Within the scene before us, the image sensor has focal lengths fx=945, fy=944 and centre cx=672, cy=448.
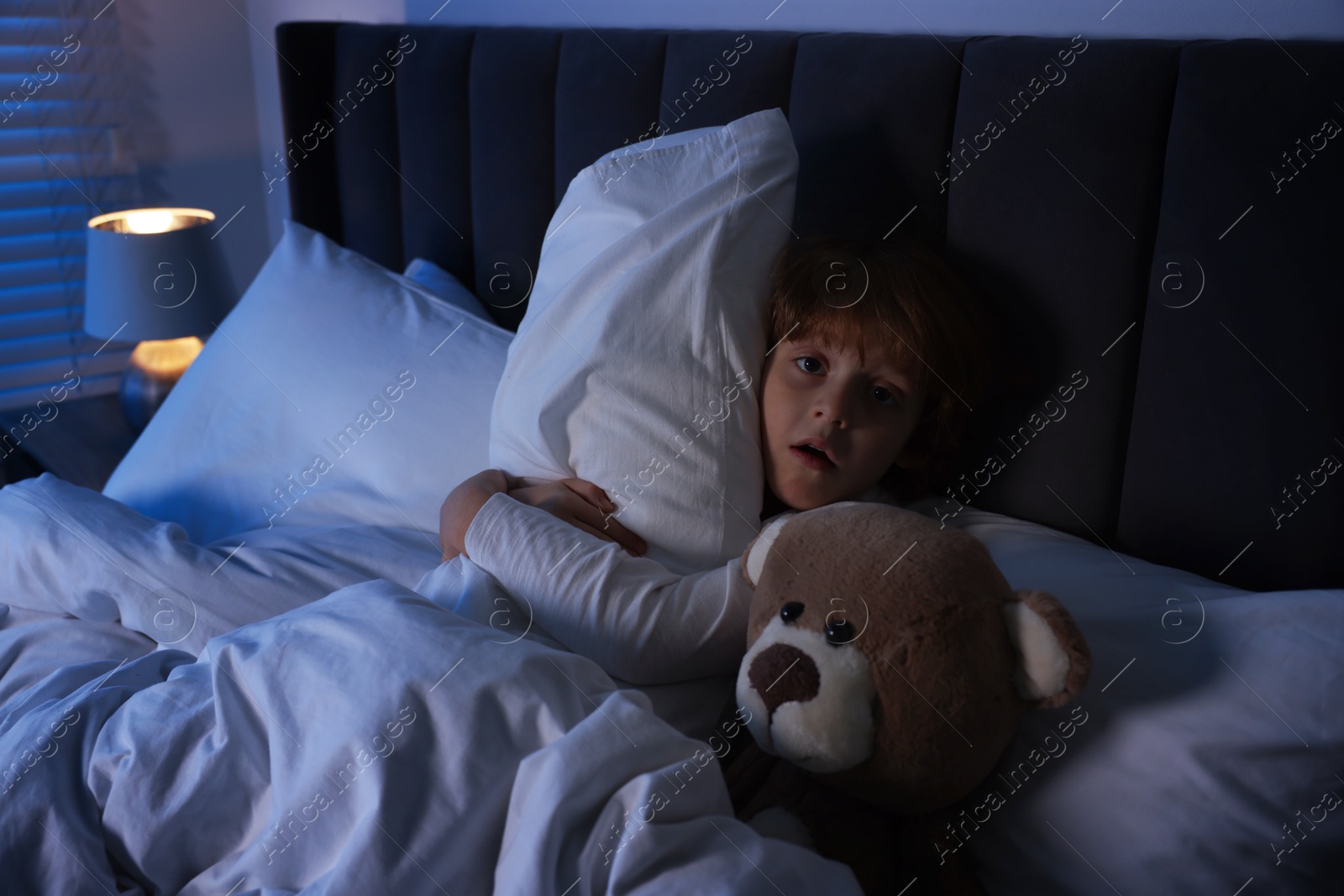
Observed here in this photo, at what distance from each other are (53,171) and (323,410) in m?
1.35

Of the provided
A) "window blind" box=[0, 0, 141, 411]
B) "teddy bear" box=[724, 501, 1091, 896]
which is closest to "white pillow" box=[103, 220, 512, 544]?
"teddy bear" box=[724, 501, 1091, 896]

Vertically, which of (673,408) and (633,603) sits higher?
(673,408)

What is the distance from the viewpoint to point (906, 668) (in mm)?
631

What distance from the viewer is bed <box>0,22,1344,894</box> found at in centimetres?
63

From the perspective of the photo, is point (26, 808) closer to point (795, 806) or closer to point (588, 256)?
point (795, 806)

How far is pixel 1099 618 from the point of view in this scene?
2.45 ft

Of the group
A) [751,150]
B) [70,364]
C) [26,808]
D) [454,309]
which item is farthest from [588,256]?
[70,364]

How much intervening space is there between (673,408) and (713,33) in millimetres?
557

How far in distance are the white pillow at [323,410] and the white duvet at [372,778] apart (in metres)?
0.46

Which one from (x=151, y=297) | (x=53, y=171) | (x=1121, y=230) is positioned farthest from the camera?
(x=53, y=171)

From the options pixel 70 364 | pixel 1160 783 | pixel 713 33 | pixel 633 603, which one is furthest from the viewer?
pixel 70 364

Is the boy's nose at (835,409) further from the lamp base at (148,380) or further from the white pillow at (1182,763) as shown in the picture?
the lamp base at (148,380)

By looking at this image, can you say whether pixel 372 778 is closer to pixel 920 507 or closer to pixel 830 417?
pixel 830 417

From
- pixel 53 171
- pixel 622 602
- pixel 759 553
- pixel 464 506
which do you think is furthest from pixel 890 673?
pixel 53 171
